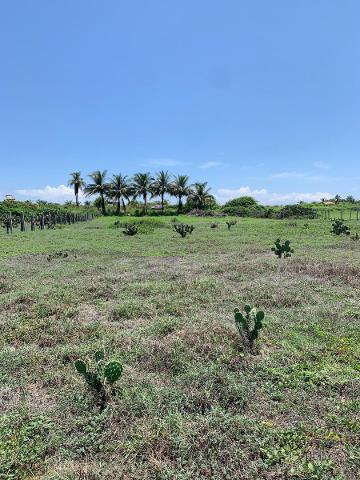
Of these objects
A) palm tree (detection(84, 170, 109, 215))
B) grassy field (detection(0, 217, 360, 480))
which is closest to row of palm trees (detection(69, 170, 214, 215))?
palm tree (detection(84, 170, 109, 215))

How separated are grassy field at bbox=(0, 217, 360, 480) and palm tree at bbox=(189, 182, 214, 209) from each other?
64898 millimetres

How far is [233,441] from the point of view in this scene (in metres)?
3.40

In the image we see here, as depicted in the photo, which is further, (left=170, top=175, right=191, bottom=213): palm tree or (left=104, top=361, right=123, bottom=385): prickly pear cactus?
(left=170, top=175, right=191, bottom=213): palm tree

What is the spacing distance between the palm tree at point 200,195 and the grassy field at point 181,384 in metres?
64.9

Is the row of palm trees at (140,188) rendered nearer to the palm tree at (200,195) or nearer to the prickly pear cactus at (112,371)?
the palm tree at (200,195)

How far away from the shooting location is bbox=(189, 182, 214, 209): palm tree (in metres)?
73.8

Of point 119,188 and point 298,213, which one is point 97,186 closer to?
point 119,188

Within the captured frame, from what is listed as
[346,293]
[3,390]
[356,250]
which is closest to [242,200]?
[356,250]

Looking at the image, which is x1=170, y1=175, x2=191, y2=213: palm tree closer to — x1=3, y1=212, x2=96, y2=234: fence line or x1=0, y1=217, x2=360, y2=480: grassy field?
x1=3, y1=212, x2=96, y2=234: fence line

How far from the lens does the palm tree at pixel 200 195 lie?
7375cm

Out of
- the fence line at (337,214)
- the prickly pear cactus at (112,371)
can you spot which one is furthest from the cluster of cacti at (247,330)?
the fence line at (337,214)

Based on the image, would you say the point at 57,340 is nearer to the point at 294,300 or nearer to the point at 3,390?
the point at 3,390

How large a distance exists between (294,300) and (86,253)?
34.0 ft

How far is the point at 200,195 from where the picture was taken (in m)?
73.9
